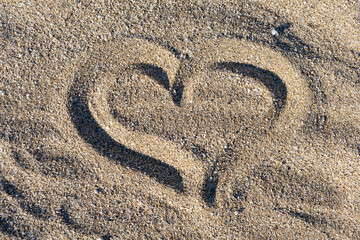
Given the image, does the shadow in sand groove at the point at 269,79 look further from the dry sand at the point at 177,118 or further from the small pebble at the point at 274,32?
the small pebble at the point at 274,32

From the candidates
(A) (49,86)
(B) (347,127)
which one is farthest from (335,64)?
(A) (49,86)

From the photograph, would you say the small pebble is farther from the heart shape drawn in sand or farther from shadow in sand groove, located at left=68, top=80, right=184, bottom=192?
shadow in sand groove, located at left=68, top=80, right=184, bottom=192

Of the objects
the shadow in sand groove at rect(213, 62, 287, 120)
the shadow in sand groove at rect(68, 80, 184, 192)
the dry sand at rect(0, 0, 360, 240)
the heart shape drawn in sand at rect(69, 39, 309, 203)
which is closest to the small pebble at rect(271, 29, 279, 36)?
the dry sand at rect(0, 0, 360, 240)

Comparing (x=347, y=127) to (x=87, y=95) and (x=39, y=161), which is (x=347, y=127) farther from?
(x=39, y=161)

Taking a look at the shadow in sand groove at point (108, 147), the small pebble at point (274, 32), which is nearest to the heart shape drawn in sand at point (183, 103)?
the shadow in sand groove at point (108, 147)

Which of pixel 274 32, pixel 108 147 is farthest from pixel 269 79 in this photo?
pixel 108 147

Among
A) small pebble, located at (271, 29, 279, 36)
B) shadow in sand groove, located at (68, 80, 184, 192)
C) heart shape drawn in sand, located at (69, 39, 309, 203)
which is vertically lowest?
shadow in sand groove, located at (68, 80, 184, 192)

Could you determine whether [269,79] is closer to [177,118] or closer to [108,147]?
[177,118]
